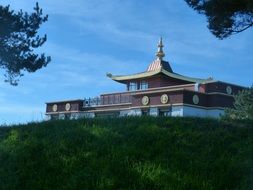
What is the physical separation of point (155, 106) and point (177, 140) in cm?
3179

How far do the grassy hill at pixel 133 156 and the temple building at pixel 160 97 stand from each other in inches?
1046

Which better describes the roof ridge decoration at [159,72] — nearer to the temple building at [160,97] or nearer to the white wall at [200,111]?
the temple building at [160,97]

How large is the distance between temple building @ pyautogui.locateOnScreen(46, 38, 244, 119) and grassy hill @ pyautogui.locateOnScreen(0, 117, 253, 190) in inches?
1046

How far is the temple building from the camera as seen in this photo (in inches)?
1481

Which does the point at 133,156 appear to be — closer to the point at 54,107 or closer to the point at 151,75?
the point at 151,75

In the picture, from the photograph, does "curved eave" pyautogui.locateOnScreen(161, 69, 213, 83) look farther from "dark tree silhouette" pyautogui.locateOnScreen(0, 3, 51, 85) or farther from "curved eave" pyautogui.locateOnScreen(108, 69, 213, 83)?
"dark tree silhouette" pyautogui.locateOnScreen(0, 3, 51, 85)

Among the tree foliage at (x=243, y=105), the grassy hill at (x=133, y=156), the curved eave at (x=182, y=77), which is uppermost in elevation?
the curved eave at (x=182, y=77)

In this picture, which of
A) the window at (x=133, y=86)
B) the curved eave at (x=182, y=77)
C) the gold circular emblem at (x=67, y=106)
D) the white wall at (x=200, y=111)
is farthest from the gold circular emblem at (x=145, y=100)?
the gold circular emblem at (x=67, y=106)

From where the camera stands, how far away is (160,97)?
3878cm

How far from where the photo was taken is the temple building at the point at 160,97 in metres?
37.6

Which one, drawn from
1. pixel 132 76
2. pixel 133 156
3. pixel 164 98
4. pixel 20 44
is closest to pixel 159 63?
pixel 132 76

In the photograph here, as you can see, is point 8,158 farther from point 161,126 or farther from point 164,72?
point 164,72

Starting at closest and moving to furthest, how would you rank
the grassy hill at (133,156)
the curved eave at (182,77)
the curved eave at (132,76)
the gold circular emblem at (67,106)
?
the grassy hill at (133,156) → the curved eave at (182,77) → the curved eave at (132,76) → the gold circular emblem at (67,106)

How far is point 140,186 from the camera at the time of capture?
5.74 metres
